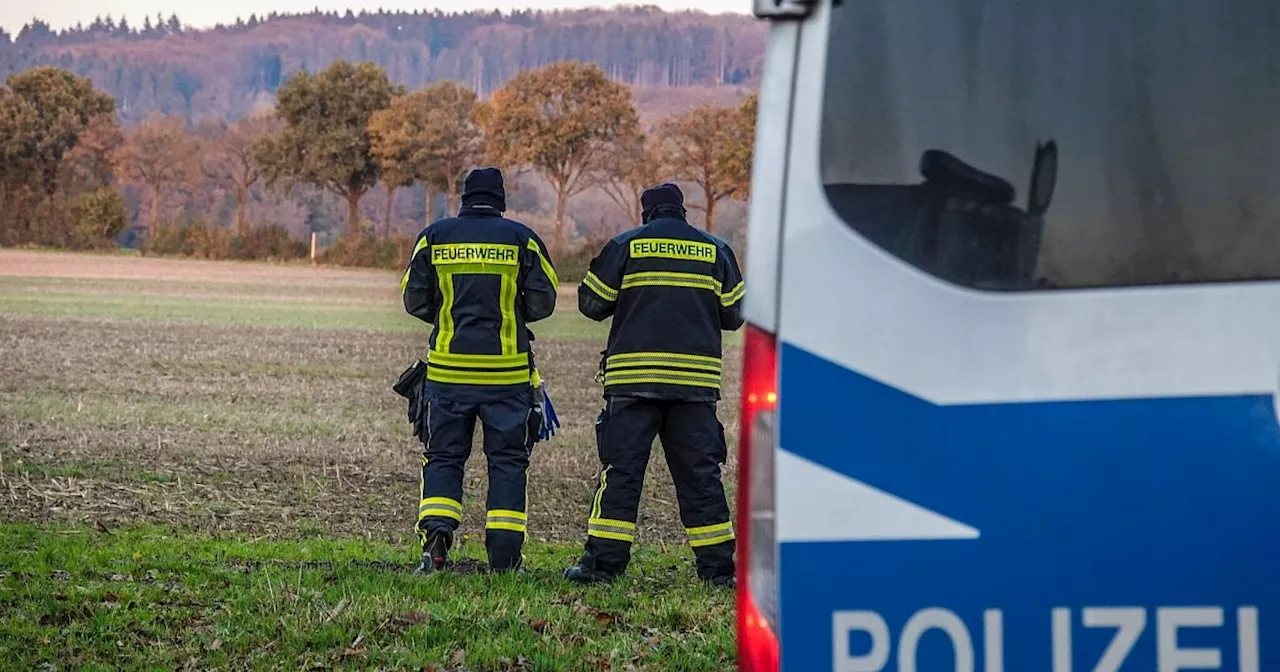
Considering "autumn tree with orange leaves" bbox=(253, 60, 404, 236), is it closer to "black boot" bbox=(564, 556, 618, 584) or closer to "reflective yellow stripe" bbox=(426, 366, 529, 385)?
"reflective yellow stripe" bbox=(426, 366, 529, 385)

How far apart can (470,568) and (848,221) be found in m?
5.77

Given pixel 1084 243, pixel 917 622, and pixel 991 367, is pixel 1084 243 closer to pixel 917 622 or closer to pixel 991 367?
pixel 991 367

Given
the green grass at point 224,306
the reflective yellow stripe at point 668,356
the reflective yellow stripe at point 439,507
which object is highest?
the green grass at point 224,306

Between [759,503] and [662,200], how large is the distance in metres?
5.20

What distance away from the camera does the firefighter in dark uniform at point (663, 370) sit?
7820mm

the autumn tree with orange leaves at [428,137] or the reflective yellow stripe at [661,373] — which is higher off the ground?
the autumn tree with orange leaves at [428,137]

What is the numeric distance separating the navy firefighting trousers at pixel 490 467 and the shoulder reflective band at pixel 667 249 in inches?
38.5

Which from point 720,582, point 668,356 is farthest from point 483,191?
point 720,582

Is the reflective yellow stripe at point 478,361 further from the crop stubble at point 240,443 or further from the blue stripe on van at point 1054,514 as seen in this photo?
the blue stripe on van at point 1054,514

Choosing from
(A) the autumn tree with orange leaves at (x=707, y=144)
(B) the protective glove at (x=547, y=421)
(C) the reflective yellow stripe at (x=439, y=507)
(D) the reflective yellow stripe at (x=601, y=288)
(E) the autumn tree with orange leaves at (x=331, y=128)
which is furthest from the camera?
(E) the autumn tree with orange leaves at (x=331, y=128)

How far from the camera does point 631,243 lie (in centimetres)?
782

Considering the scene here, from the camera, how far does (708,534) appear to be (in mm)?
8039

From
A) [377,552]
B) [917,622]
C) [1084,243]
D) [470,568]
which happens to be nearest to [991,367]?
[1084,243]

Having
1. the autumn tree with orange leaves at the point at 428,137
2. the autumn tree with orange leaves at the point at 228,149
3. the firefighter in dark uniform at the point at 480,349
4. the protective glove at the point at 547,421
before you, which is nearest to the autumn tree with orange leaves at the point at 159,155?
the autumn tree with orange leaves at the point at 228,149
